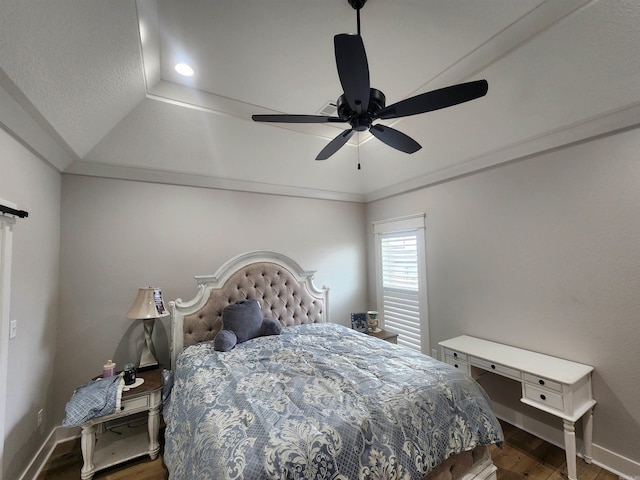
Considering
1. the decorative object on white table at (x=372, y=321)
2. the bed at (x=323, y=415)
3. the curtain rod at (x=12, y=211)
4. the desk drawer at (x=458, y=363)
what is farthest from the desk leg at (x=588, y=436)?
the curtain rod at (x=12, y=211)

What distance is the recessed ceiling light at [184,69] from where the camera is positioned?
2.18 meters

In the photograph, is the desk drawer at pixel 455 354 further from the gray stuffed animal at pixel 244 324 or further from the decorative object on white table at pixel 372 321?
the gray stuffed animal at pixel 244 324

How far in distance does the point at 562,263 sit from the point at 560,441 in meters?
1.53

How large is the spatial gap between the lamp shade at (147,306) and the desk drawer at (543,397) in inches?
128

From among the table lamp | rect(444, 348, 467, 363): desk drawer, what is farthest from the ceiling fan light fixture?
rect(444, 348, 467, 363): desk drawer

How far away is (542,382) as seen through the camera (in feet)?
6.69

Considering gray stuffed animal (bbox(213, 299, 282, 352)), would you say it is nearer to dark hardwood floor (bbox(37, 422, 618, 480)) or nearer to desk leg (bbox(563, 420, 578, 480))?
dark hardwood floor (bbox(37, 422, 618, 480))

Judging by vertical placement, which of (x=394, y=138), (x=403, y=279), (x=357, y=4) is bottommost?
(x=403, y=279)

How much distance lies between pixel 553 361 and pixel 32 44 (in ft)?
13.6

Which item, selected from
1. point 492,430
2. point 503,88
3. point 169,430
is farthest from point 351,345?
point 503,88

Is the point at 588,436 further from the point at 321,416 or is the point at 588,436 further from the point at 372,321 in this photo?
the point at 321,416

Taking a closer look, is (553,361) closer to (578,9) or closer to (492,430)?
(492,430)

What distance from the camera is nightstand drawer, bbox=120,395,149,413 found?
211 centimetres

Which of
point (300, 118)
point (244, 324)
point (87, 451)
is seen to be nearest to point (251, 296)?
point (244, 324)
